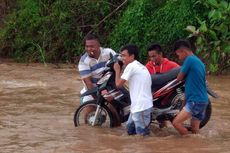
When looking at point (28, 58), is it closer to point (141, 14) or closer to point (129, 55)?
point (141, 14)

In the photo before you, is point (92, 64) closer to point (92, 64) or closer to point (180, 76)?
point (92, 64)

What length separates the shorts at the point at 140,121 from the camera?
A: 7.88m

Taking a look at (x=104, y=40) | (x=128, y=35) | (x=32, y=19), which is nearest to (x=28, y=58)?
(x=32, y=19)

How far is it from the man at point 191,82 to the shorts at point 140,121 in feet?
1.36

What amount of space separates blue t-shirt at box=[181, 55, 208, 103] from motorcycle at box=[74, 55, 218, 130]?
1.14ft

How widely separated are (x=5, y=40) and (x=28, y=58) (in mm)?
1476

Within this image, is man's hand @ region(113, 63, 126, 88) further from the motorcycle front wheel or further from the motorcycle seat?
the motorcycle front wheel

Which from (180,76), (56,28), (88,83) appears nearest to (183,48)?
(180,76)

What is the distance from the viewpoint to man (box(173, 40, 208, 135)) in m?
7.66

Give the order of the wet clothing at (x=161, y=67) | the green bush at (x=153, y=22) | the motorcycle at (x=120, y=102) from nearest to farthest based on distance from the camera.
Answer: the motorcycle at (x=120, y=102) → the wet clothing at (x=161, y=67) → the green bush at (x=153, y=22)

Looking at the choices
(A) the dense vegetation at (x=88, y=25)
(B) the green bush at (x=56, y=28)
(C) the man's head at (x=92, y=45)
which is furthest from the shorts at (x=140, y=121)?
(B) the green bush at (x=56, y=28)

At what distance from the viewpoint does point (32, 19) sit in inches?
776

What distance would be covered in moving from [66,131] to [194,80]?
2374 mm

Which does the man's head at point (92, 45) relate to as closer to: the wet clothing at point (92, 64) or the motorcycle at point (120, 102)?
the wet clothing at point (92, 64)
